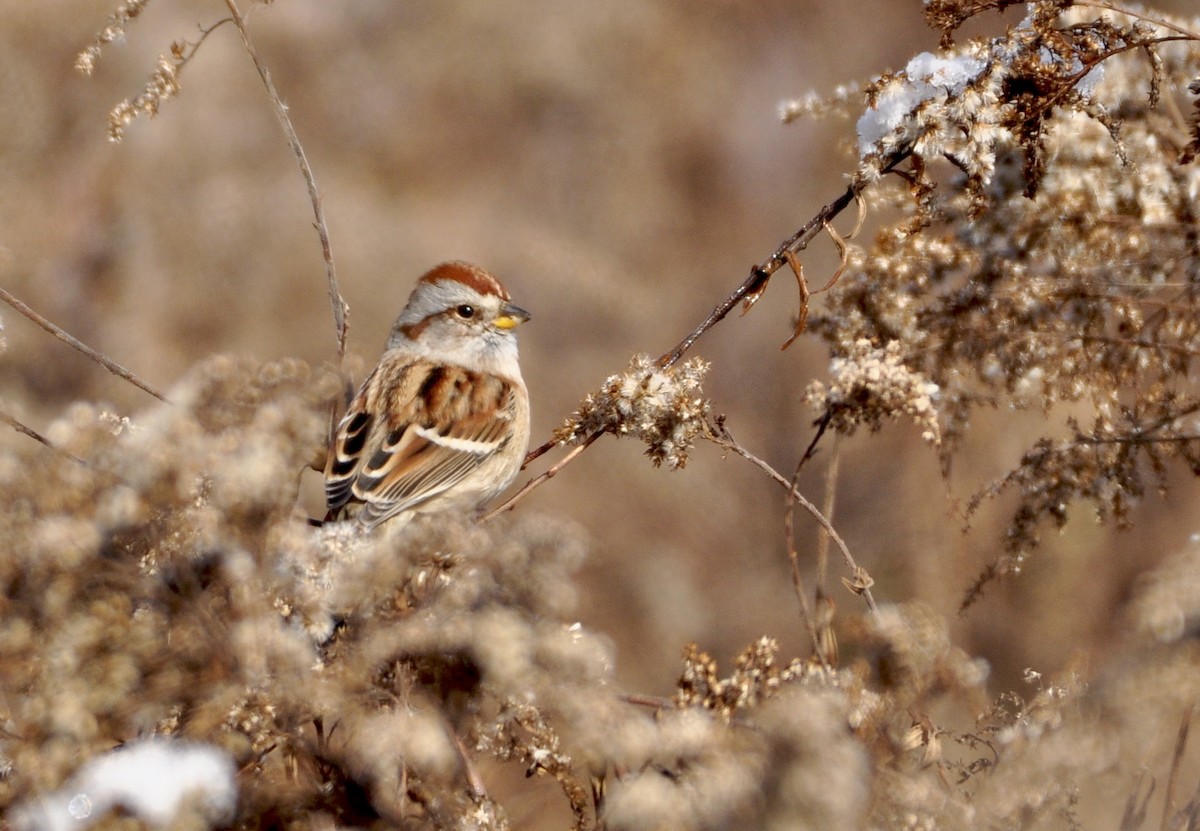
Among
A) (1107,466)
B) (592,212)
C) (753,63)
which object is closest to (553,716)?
(1107,466)

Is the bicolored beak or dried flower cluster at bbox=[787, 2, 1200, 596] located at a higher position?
the bicolored beak

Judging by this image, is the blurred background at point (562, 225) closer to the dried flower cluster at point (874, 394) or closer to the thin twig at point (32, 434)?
the dried flower cluster at point (874, 394)

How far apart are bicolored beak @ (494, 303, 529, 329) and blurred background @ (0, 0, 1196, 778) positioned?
1.41m

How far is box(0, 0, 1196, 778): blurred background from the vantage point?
4.46 metres

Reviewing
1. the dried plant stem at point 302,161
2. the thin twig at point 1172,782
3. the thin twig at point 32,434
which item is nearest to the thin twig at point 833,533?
the thin twig at point 1172,782

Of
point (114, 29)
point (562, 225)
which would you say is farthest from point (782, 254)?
point (562, 225)

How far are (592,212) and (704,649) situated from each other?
90.4 inches

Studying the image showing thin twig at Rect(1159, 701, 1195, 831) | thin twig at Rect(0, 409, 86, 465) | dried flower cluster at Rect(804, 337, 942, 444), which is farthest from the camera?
dried flower cluster at Rect(804, 337, 942, 444)

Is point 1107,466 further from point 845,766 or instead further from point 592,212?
point 592,212

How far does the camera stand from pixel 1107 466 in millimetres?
1851

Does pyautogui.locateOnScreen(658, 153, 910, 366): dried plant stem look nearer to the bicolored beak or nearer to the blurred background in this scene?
the bicolored beak

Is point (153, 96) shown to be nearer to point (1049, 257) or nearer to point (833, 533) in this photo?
point (833, 533)

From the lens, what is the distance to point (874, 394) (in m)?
1.66

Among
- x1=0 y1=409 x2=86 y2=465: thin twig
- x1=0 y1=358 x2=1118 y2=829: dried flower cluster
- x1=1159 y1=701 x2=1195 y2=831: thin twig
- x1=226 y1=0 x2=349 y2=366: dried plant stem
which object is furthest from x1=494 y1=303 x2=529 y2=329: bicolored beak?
x1=1159 y1=701 x2=1195 y2=831: thin twig
